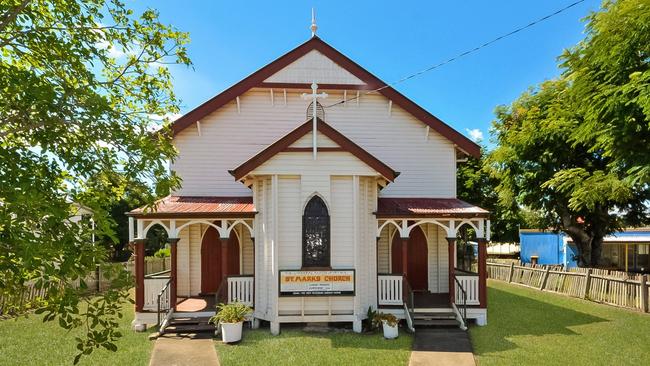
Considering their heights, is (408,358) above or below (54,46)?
below

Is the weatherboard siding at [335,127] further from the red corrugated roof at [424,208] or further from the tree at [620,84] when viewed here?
the tree at [620,84]

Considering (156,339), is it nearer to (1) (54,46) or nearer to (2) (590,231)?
(1) (54,46)

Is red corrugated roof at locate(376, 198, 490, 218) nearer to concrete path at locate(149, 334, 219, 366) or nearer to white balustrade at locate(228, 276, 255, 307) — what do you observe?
white balustrade at locate(228, 276, 255, 307)

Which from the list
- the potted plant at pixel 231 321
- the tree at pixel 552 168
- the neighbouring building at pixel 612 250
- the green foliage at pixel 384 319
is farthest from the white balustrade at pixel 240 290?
the neighbouring building at pixel 612 250

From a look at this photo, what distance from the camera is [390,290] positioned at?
1257 centimetres

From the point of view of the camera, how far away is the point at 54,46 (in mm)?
4211

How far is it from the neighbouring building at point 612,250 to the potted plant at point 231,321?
74.4 feet

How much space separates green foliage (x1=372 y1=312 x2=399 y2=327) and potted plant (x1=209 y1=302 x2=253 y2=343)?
3724 mm

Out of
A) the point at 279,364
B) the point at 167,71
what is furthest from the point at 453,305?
the point at 167,71

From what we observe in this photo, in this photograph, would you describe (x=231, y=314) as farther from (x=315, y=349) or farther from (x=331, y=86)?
(x=331, y=86)

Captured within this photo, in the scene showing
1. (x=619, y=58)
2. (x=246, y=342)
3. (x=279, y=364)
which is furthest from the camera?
(x=619, y=58)

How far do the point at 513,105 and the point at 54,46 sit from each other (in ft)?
89.9

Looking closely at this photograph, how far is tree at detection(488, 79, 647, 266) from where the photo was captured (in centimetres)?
2159

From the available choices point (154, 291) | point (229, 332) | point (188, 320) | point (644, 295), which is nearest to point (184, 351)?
point (229, 332)
